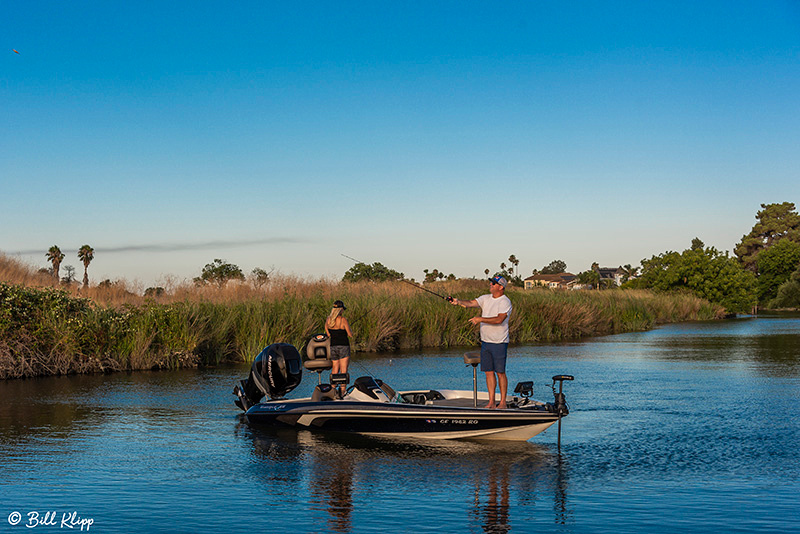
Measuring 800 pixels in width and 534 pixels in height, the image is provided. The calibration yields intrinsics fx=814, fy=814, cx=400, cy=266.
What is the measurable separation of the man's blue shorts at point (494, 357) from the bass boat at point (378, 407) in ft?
0.51

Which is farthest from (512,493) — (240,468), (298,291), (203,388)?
(298,291)

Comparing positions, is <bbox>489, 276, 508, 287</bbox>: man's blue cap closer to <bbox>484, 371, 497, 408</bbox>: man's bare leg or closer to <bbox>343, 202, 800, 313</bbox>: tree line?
<bbox>484, 371, 497, 408</bbox>: man's bare leg

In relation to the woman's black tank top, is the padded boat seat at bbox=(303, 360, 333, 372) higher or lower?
lower

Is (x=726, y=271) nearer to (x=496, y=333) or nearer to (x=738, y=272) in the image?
(x=738, y=272)

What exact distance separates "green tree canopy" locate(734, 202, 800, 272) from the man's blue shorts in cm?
11495

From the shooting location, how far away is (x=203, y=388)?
1842 cm

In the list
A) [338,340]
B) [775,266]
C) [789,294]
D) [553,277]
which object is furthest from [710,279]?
[553,277]

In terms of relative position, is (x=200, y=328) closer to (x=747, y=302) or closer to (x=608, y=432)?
(x=608, y=432)

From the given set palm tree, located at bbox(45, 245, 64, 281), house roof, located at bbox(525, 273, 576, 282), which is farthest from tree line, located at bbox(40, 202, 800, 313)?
house roof, located at bbox(525, 273, 576, 282)

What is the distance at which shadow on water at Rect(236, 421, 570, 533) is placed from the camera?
27.5 ft

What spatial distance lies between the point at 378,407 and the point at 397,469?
6.32ft

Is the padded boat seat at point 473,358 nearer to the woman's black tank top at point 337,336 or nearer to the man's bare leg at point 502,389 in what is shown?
the man's bare leg at point 502,389

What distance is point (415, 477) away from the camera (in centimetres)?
997

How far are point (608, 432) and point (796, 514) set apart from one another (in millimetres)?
4622
